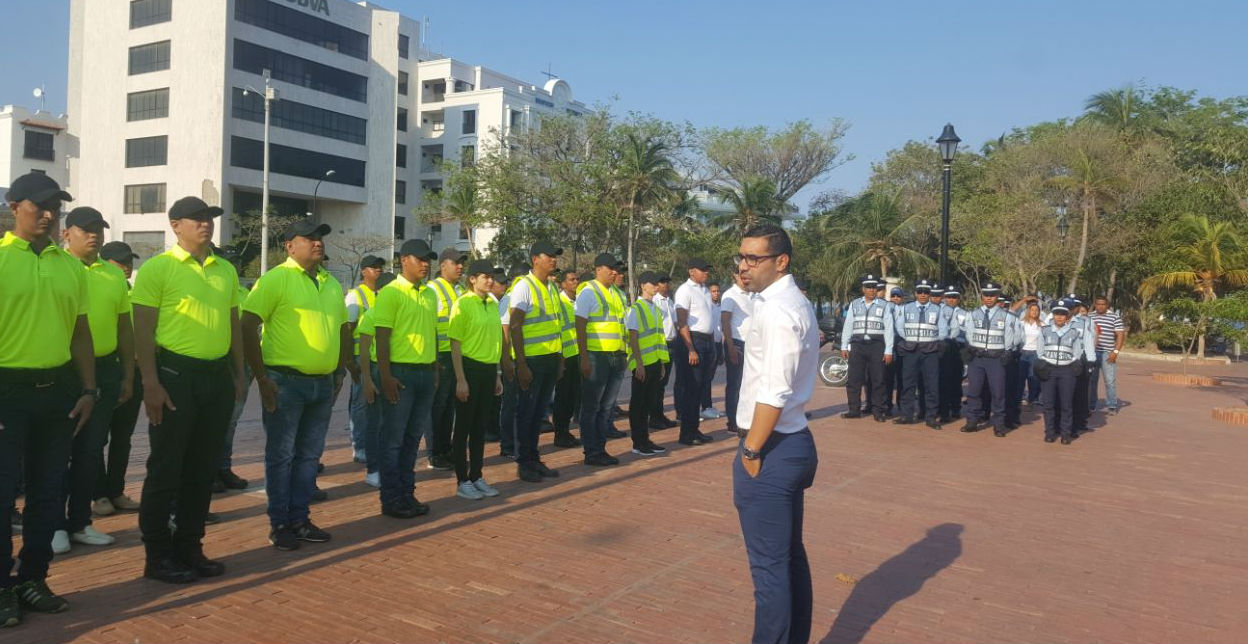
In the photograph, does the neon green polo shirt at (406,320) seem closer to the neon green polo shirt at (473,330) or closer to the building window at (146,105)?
the neon green polo shirt at (473,330)

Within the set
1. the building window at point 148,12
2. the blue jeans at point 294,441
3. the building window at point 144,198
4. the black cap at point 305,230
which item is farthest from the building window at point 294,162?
the blue jeans at point 294,441

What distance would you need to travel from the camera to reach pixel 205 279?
479 centimetres

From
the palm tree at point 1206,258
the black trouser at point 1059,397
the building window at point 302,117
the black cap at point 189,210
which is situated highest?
the building window at point 302,117

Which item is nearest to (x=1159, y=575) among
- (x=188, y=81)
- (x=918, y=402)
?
(x=918, y=402)

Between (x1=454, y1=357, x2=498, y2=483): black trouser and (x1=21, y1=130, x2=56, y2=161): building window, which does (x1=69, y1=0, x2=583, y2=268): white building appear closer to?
(x1=21, y1=130, x2=56, y2=161): building window

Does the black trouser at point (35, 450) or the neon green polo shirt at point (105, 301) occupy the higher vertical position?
the neon green polo shirt at point (105, 301)

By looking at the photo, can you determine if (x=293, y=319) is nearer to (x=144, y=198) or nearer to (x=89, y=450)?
(x=89, y=450)

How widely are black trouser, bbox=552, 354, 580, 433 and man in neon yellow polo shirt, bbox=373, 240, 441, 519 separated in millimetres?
2367

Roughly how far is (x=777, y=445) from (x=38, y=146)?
60.0m

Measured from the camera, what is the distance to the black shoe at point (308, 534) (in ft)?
18.0

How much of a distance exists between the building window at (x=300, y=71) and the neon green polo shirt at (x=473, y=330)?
42.6 meters

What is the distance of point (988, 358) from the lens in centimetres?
1166

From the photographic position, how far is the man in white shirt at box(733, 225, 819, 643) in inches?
141

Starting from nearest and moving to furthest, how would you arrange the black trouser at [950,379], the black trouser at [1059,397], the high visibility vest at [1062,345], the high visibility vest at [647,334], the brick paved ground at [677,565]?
the brick paved ground at [677,565] → the high visibility vest at [647,334] → the black trouser at [1059,397] → the high visibility vest at [1062,345] → the black trouser at [950,379]
